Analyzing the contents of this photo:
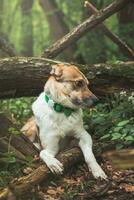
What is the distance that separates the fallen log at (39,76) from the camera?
6945 millimetres

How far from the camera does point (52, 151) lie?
6266 mm

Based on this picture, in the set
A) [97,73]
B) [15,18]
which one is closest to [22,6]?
[15,18]

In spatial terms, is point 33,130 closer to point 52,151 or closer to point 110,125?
point 52,151

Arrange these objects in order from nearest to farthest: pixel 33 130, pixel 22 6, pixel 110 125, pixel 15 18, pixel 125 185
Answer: pixel 125 185 → pixel 33 130 → pixel 110 125 → pixel 22 6 → pixel 15 18

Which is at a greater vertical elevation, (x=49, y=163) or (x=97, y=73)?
(x=97, y=73)

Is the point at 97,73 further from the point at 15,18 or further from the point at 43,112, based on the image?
the point at 15,18

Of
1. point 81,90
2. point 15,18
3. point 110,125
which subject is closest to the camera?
point 81,90

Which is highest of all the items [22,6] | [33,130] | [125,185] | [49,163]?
[22,6]

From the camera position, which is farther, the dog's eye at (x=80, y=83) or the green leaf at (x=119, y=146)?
the green leaf at (x=119, y=146)

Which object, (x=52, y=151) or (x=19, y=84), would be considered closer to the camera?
(x=52, y=151)

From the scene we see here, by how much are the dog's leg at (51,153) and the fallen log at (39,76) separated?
107 cm

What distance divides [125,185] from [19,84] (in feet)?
7.35

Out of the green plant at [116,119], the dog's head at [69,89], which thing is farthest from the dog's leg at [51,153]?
the green plant at [116,119]

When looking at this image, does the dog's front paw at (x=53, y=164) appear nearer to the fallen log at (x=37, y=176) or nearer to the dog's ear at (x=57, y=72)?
the fallen log at (x=37, y=176)
